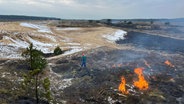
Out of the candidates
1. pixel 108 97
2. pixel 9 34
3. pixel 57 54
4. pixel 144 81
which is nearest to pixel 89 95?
pixel 108 97

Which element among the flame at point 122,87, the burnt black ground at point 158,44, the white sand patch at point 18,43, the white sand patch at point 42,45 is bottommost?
the burnt black ground at point 158,44

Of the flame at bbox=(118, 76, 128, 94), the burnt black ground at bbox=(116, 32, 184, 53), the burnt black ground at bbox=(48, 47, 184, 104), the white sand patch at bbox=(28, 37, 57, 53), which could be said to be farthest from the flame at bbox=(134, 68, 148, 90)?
the burnt black ground at bbox=(116, 32, 184, 53)

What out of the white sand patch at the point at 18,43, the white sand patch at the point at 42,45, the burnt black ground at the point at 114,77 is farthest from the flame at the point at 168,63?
the white sand patch at the point at 18,43

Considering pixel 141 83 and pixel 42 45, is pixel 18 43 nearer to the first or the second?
pixel 42 45

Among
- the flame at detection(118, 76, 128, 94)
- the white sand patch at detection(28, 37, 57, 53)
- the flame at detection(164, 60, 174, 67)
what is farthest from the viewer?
the white sand patch at detection(28, 37, 57, 53)

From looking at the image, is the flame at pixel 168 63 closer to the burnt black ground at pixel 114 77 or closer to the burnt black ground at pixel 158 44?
the burnt black ground at pixel 114 77

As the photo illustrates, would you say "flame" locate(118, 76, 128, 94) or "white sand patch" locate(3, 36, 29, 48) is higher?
"white sand patch" locate(3, 36, 29, 48)

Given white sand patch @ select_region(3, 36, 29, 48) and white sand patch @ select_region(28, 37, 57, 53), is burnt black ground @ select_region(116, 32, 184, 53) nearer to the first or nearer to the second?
white sand patch @ select_region(28, 37, 57, 53)

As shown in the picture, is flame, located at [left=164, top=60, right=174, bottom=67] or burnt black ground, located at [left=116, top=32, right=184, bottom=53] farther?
burnt black ground, located at [left=116, top=32, right=184, bottom=53]

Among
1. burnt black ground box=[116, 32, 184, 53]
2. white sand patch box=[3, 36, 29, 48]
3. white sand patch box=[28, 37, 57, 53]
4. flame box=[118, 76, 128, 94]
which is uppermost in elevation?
white sand patch box=[3, 36, 29, 48]

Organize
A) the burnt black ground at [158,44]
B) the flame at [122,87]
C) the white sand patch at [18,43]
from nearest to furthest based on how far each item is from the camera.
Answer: the flame at [122,87] < the white sand patch at [18,43] < the burnt black ground at [158,44]

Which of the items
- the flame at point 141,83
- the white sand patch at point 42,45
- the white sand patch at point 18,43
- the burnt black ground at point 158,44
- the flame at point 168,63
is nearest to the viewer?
the flame at point 141,83

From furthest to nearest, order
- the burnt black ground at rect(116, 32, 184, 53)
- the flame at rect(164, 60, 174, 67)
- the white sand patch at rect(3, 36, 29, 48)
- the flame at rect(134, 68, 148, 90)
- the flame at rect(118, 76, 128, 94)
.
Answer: the burnt black ground at rect(116, 32, 184, 53) < the white sand patch at rect(3, 36, 29, 48) < the flame at rect(164, 60, 174, 67) < the flame at rect(134, 68, 148, 90) < the flame at rect(118, 76, 128, 94)

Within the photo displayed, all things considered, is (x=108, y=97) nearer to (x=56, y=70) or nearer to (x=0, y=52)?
(x=56, y=70)
